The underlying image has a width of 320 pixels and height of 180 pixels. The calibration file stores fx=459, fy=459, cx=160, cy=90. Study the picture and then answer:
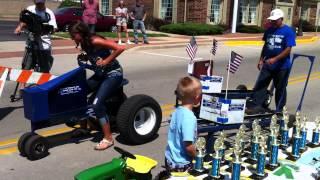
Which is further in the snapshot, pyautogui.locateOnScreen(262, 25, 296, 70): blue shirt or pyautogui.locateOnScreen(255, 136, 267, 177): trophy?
pyautogui.locateOnScreen(262, 25, 296, 70): blue shirt

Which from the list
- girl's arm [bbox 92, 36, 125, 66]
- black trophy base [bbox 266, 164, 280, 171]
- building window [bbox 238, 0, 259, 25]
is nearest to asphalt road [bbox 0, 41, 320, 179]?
girl's arm [bbox 92, 36, 125, 66]

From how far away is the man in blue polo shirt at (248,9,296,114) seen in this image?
701 cm

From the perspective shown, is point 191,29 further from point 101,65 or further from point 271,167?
point 271,167

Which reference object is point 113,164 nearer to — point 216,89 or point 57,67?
point 216,89

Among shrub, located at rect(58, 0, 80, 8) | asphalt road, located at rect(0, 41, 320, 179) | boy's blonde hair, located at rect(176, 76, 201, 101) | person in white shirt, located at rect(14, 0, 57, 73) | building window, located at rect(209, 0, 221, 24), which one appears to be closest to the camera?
boy's blonde hair, located at rect(176, 76, 201, 101)

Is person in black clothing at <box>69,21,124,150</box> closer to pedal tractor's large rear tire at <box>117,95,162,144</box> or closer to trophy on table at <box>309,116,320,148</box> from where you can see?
pedal tractor's large rear tire at <box>117,95,162,144</box>

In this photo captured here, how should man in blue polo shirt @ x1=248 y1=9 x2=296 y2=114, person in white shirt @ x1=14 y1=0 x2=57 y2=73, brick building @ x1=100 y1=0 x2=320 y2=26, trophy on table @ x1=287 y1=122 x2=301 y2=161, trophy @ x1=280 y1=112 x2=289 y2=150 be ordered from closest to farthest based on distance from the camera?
trophy on table @ x1=287 y1=122 x2=301 y2=161 < trophy @ x1=280 y1=112 x2=289 y2=150 < man in blue polo shirt @ x1=248 y1=9 x2=296 y2=114 < person in white shirt @ x1=14 y1=0 x2=57 y2=73 < brick building @ x1=100 y1=0 x2=320 y2=26

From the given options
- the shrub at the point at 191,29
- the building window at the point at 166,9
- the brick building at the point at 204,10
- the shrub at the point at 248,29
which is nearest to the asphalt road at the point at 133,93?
the shrub at the point at 191,29

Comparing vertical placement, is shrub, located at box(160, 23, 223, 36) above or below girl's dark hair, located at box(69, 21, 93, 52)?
below

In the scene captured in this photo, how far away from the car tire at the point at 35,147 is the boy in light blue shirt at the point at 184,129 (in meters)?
2.06

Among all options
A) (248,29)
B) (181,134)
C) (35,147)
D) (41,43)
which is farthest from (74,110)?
(248,29)

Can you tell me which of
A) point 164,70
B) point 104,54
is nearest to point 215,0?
point 164,70

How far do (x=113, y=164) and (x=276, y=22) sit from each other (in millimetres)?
4292

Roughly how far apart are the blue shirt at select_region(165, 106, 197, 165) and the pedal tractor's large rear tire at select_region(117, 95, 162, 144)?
6.17 ft
